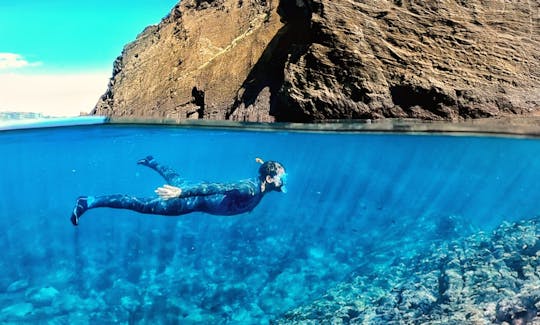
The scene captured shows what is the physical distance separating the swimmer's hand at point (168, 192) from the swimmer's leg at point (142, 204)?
12 centimetres

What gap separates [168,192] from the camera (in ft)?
28.5

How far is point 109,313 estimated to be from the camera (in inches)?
304

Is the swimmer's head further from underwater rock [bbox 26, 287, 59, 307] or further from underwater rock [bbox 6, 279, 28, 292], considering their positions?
underwater rock [bbox 6, 279, 28, 292]

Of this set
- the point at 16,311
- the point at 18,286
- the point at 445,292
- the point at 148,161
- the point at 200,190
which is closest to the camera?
the point at 445,292

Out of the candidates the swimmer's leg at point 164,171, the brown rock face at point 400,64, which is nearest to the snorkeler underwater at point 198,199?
the swimmer's leg at point 164,171

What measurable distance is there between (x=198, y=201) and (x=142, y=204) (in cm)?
117

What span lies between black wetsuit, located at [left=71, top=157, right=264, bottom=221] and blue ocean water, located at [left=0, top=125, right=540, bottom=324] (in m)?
0.67

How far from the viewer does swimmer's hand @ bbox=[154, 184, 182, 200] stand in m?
8.65

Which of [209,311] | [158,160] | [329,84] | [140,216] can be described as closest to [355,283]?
[209,311]

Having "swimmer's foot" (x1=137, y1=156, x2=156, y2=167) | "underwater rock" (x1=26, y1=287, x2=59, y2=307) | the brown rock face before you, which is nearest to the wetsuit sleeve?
the brown rock face

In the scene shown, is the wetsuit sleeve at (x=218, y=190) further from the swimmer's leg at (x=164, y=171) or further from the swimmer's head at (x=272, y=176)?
the swimmer's leg at (x=164, y=171)

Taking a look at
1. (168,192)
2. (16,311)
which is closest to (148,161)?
(168,192)

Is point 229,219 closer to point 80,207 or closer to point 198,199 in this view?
point 198,199

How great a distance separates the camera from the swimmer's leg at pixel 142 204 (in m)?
8.90
